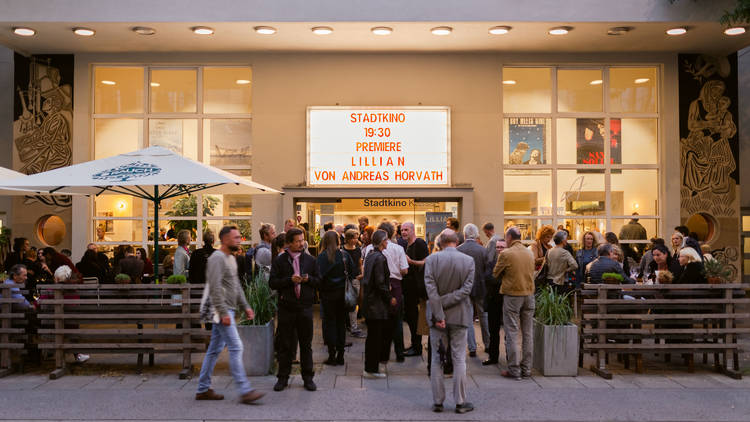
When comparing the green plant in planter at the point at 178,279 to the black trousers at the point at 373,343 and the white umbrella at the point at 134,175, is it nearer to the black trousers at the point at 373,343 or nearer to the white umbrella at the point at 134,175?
the white umbrella at the point at 134,175

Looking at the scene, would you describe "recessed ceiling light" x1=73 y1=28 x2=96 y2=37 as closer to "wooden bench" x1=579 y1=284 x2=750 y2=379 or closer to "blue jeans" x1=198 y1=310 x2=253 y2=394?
"blue jeans" x1=198 y1=310 x2=253 y2=394

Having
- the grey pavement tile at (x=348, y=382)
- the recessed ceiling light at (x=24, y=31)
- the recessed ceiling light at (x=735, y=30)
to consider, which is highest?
the recessed ceiling light at (x=735, y=30)

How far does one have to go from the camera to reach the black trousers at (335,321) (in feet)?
29.7

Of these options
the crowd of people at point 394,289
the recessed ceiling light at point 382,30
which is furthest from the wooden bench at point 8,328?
the recessed ceiling light at point 382,30

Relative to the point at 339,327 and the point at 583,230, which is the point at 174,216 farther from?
the point at 583,230

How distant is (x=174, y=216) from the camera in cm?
1591

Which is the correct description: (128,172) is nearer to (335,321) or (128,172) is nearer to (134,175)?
(134,175)

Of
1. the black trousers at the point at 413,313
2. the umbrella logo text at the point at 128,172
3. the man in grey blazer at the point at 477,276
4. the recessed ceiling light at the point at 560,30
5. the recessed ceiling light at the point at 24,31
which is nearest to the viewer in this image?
the umbrella logo text at the point at 128,172

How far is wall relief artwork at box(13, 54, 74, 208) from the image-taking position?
614 inches

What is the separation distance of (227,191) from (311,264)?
4.61 meters

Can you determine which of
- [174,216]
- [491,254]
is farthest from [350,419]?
[174,216]

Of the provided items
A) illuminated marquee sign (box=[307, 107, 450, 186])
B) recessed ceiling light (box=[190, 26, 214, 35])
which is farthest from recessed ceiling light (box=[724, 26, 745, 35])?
recessed ceiling light (box=[190, 26, 214, 35])

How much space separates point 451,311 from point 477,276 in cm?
240

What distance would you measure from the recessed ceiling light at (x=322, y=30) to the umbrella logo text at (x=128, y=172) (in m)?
5.88
